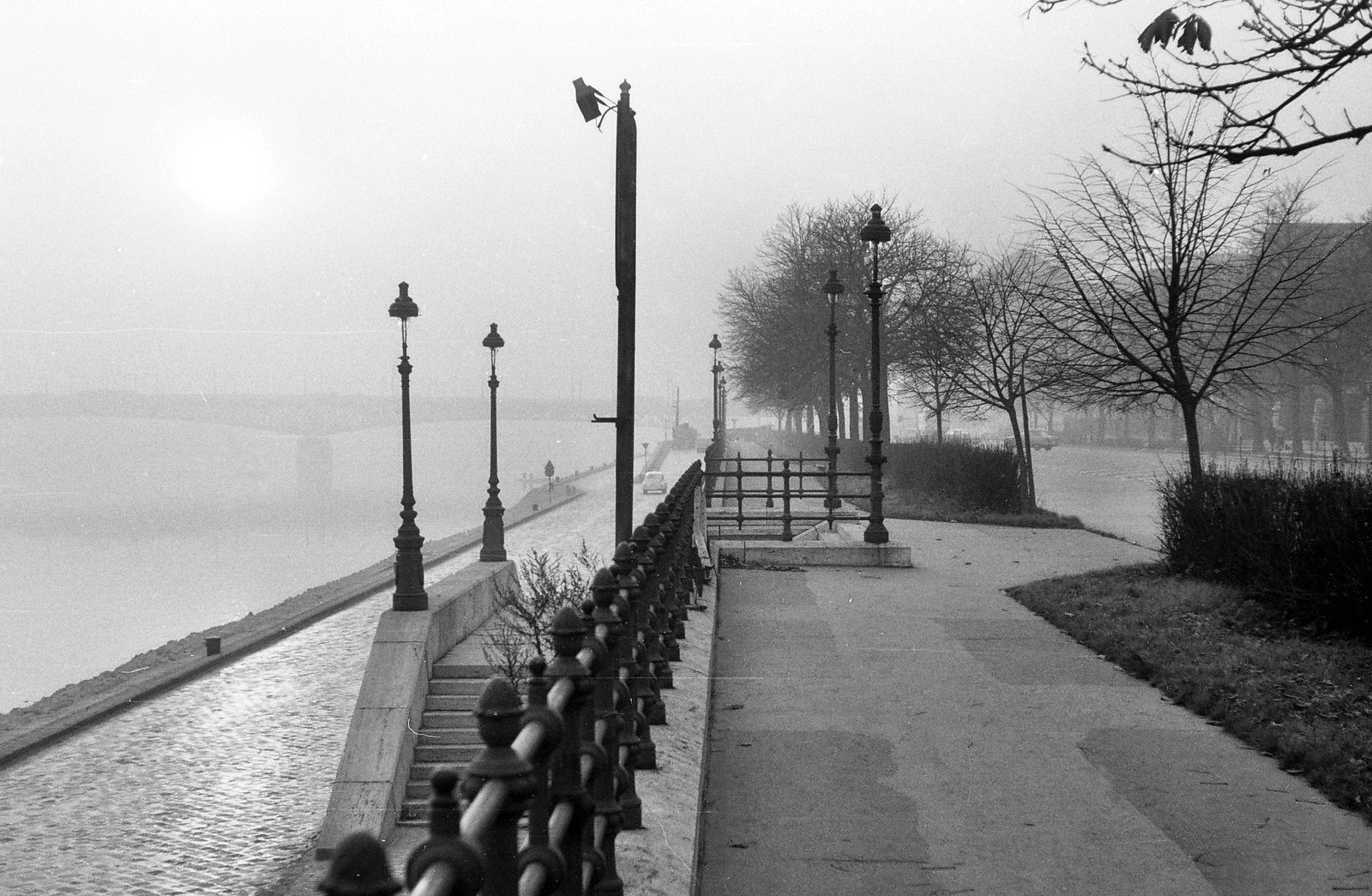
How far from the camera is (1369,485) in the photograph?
411 inches

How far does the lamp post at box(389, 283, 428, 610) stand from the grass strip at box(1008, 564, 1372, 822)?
28.3ft

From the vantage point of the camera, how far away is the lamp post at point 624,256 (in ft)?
38.5

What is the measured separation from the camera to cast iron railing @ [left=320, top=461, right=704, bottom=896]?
58.0 inches

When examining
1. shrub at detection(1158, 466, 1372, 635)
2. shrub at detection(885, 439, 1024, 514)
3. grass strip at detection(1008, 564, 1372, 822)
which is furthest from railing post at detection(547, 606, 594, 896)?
shrub at detection(885, 439, 1024, 514)

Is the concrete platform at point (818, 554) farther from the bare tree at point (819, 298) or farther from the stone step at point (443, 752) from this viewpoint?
the bare tree at point (819, 298)

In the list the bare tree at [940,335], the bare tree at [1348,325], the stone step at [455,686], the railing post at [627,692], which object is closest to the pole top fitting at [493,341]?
the bare tree at [940,335]

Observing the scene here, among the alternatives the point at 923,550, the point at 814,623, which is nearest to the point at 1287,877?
the point at 814,623

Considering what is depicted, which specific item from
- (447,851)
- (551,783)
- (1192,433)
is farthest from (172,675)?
(447,851)

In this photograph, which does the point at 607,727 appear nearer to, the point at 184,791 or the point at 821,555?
the point at 184,791

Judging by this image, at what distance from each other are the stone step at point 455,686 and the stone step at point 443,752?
27.9 inches

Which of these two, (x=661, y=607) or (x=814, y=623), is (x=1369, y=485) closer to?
(x=814, y=623)

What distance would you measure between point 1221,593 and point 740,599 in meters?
5.14

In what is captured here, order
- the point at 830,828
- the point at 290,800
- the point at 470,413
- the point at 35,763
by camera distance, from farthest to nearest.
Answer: the point at 470,413, the point at 35,763, the point at 290,800, the point at 830,828

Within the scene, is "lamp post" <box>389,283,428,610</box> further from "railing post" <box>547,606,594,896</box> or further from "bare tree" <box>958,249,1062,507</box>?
"railing post" <box>547,606,594,896</box>
